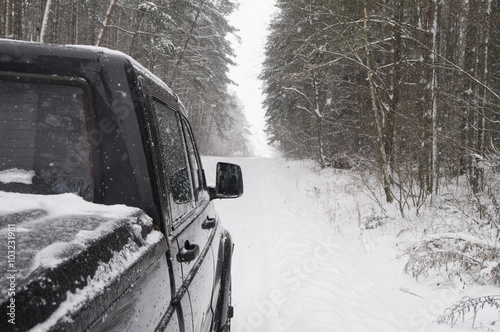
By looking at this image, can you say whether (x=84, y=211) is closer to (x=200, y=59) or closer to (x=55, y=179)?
(x=55, y=179)

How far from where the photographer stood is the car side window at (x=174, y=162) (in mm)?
1545

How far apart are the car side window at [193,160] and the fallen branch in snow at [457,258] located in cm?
316

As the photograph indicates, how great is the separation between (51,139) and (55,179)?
0.16 meters

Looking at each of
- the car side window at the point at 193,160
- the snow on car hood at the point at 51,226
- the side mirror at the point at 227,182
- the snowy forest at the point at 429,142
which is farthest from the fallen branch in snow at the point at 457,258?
the snow on car hood at the point at 51,226

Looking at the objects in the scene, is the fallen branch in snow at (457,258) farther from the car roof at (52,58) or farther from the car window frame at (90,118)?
the car roof at (52,58)

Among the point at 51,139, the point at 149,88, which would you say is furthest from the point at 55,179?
the point at 149,88

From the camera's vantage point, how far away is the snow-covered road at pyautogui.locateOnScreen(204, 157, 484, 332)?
3324mm

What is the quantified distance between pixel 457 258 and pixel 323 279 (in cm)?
176

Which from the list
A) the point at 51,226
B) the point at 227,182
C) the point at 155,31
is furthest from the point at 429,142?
the point at 155,31

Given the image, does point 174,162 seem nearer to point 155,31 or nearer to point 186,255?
point 186,255

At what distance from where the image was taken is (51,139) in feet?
3.91

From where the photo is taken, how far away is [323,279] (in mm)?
4297

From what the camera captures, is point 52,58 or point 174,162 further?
point 174,162

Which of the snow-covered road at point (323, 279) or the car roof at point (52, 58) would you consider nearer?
the car roof at point (52, 58)
